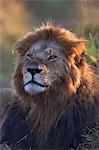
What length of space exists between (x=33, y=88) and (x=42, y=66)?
0.67 feet

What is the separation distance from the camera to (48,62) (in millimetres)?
6859

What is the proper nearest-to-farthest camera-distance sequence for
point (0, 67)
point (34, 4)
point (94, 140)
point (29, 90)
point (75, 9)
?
point (29, 90), point (94, 140), point (0, 67), point (75, 9), point (34, 4)

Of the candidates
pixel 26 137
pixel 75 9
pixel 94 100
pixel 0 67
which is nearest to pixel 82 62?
pixel 94 100

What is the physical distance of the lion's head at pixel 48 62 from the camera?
22.0 feet

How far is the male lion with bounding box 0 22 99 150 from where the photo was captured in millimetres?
6891

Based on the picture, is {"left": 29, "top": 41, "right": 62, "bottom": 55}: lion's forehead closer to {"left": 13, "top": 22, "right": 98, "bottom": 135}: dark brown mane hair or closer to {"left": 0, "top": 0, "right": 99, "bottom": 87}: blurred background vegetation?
{"left": 13, "top": 22, "right": 98, "bottom": 135}: dark brown mane hair

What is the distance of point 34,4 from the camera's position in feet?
60.4

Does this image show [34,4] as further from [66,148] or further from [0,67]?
[66,148]

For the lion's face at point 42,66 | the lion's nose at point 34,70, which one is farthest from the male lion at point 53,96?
the lion's nose at point 34,70

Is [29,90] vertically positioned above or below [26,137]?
above

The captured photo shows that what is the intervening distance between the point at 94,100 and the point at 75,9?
31.2 feet

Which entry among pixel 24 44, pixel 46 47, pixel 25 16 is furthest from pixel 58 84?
pixel 25 16

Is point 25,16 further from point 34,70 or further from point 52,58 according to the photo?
point 34,70

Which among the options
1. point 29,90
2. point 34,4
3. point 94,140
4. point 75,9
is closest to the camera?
point 29,90
